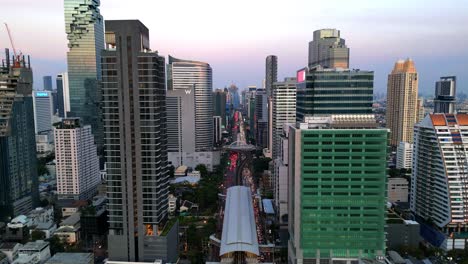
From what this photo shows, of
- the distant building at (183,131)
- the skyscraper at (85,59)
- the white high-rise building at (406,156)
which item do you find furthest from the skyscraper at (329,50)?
the skyscraper at (85,59)

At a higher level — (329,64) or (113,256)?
(329,64)

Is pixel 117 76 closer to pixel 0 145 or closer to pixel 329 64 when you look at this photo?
pixel 329 64

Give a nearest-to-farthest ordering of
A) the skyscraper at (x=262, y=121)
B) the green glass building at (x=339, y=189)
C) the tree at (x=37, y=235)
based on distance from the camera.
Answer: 1. the green glass building at (x=339, y=189)
2. the tree at (x=37, y=235)
3. the skyscraper at (x=262, y=121)

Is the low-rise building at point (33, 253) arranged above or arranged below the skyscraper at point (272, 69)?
below

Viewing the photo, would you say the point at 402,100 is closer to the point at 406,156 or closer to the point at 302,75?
the point at 406,156

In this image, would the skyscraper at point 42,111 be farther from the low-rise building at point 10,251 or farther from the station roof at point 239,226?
the station roof at point 239,226

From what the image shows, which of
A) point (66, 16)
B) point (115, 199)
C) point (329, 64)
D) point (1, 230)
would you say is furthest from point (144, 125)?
point (66, 16)
